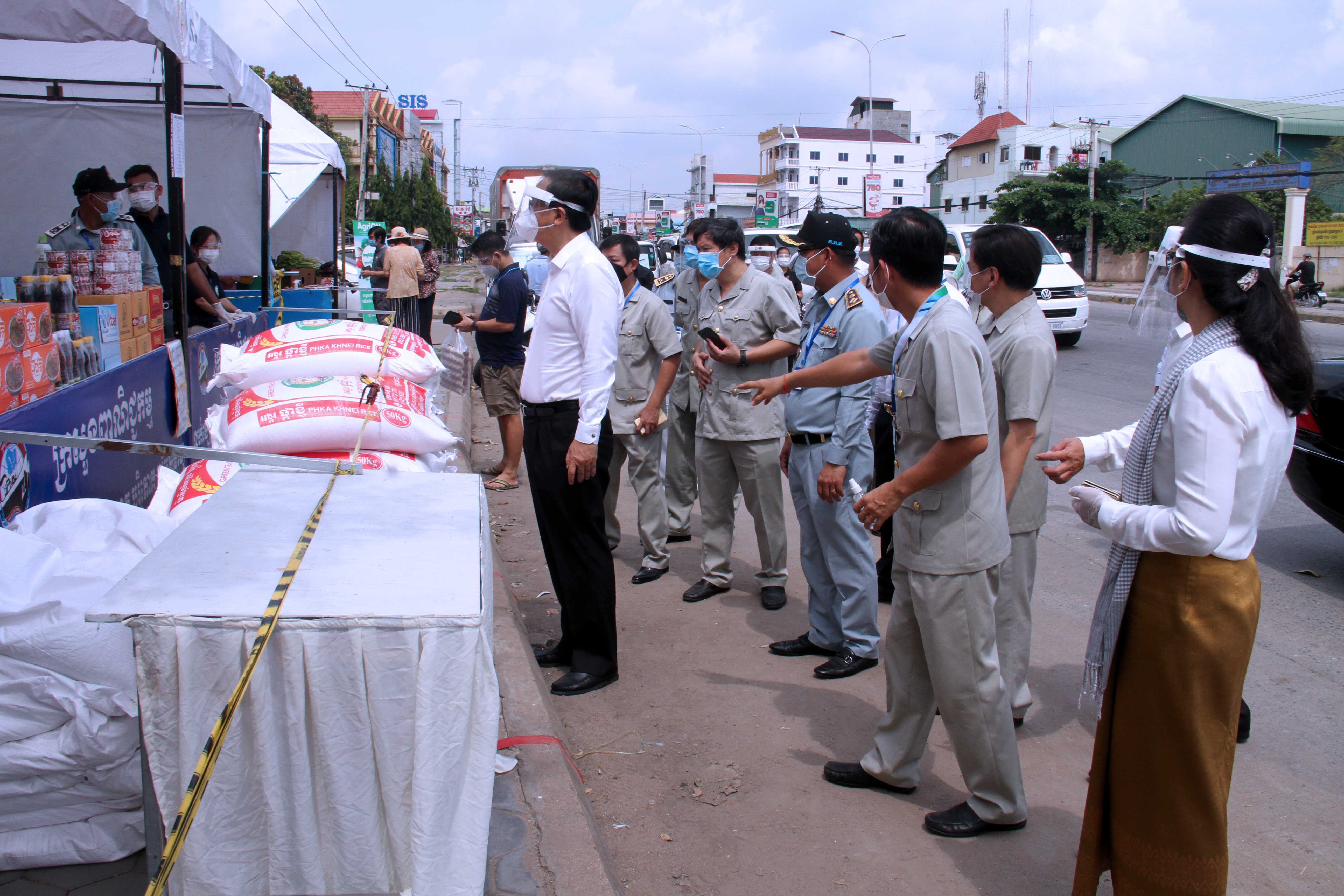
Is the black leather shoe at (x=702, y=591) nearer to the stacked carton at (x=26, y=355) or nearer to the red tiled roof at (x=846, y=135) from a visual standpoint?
the stacked carton at (x=26, y=355)

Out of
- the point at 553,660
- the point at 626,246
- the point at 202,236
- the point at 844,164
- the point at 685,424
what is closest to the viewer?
the point at 553,660

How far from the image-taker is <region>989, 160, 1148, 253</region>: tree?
1457 inches

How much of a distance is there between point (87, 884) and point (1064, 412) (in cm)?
933

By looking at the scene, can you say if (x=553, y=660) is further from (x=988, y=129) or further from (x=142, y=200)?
(x=988, y=129)

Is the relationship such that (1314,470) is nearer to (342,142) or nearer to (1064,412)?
(1064,412)

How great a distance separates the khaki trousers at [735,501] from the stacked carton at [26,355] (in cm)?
280

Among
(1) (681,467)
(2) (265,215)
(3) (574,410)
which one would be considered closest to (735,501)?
(1) (681,467)

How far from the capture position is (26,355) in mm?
3213

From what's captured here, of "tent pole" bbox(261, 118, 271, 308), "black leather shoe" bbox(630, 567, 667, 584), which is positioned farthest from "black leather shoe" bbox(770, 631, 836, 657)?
"tent pole" bbox(261, 118, 271, 308)

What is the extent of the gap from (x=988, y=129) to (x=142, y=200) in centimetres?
6481

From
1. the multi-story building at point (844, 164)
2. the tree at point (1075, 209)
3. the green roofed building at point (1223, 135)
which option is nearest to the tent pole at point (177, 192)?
the tree at point (1075, 209)

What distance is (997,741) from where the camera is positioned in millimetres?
2664

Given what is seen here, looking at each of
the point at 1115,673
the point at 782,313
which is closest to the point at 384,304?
the point at 782,313

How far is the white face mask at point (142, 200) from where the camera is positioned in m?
6.12
